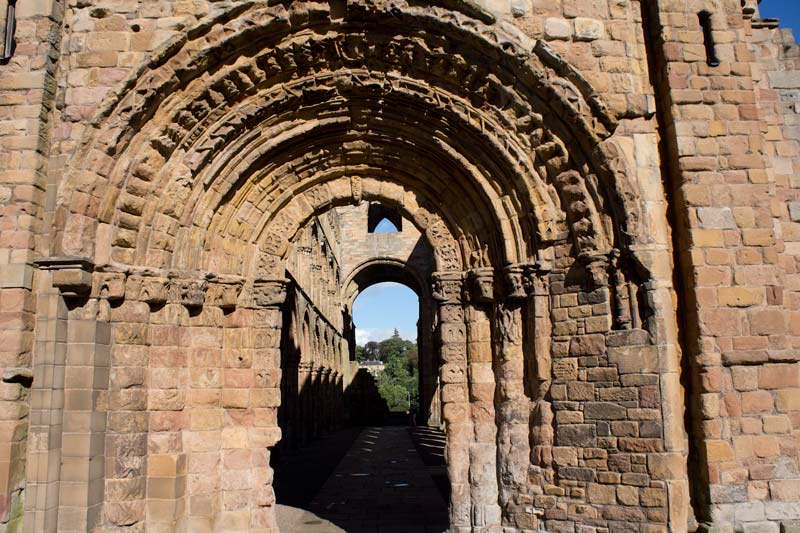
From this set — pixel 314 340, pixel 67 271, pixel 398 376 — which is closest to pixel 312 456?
pixel 314 340

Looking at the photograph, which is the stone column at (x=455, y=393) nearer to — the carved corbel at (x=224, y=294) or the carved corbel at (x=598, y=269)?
the carved corbel at (x=598, y=269)

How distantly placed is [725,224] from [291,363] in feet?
40.9

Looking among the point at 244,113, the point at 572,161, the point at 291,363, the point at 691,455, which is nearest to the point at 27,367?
the point at 244,113

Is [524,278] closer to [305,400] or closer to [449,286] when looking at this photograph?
[449,286]

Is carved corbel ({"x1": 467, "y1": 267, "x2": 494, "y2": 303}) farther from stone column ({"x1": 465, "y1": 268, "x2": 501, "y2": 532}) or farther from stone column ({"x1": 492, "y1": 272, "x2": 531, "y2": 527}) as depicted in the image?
stone column ({"x1": 492, "y1": 272, "x2": 531, "y2": 527})

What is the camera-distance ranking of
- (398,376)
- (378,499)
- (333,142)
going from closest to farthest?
(333,142) → (378,499) → (398,376)

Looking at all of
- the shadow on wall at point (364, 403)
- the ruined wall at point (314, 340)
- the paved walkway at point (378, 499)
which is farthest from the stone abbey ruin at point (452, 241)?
the shadow on wall at point (364, 403)

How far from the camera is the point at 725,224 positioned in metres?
6.16

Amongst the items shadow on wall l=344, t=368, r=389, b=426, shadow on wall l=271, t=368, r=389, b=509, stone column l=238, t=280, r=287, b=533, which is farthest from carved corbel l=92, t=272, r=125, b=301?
shadow on wall l=344, t=368, r=389, b=426

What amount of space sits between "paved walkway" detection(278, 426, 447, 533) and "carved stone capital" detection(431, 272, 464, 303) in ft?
9.28

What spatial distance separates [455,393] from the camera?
738cm

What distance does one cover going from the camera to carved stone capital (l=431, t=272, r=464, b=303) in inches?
300

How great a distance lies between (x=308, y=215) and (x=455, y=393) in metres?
2.82

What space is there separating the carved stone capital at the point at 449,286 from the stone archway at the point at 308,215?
1.1 inches
